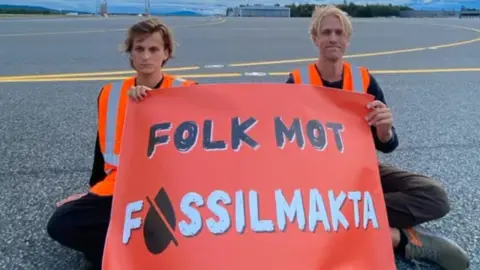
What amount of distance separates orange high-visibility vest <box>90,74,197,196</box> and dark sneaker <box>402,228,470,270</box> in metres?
1.14

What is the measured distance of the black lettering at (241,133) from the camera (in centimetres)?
225

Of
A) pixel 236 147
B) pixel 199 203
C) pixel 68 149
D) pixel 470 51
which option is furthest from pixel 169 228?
pixel 470 51

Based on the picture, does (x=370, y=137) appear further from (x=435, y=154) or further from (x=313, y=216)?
(x=435, y=154)

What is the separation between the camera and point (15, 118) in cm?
552

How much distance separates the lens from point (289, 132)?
2.29 meters

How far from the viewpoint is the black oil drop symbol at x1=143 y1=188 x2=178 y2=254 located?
2096 millimetres

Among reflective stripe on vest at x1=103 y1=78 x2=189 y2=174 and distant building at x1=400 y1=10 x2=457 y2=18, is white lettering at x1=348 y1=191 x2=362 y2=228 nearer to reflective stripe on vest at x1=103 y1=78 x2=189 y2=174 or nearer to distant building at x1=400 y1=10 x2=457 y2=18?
reflective stripe on vest at x1=103 y1=78 x2=189 y2=174

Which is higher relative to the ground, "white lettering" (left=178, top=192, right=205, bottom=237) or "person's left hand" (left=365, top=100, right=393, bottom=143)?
"person's left hand" (left=365, top=100, right=393, bottom=143)

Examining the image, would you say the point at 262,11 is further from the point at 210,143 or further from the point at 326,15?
the point at 210,143

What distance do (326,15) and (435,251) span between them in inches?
43.8

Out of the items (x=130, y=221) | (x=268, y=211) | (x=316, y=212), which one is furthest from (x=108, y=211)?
(x=316, y=212)

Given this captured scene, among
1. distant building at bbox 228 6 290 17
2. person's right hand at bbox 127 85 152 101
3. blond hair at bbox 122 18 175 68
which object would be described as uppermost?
distant building at bbox 228 6 290 17

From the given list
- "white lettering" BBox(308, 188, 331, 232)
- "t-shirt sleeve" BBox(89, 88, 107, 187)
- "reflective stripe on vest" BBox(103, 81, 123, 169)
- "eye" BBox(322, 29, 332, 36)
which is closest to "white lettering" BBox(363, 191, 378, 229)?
"white lettering" BBox(308, 188, 331, 232)

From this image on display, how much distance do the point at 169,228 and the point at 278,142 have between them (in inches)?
18.7
